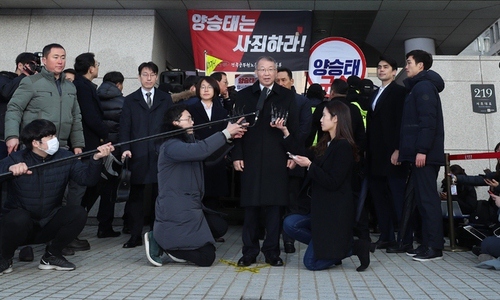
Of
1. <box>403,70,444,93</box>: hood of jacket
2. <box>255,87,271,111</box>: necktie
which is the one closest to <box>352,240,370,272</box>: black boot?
<box>255,87,271,111</box>: necktie

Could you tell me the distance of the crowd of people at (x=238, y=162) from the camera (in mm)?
4207

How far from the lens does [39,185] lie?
13.9 ft

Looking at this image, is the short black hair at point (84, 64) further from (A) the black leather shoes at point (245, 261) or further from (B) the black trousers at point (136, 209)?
(A) the black leather shoes at point (245, 261)

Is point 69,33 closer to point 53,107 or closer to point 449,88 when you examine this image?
point 53,107

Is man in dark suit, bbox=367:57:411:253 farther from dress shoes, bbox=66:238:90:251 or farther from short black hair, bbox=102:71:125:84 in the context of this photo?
short black hair, bbox=102:71:125:84

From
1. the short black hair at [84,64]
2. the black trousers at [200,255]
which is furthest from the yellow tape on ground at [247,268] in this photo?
the short black hair at [84,64]

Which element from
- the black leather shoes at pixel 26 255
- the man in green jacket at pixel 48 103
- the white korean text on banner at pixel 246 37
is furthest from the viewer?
the white korean text on banner at pixel 246 37

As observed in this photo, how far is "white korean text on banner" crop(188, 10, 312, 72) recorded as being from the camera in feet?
29.9

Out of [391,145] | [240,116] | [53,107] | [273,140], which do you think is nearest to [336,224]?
[273,140]

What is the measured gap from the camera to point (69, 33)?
8.84m

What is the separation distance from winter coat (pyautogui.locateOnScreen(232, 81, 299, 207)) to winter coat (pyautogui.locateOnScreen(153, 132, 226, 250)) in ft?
1.07

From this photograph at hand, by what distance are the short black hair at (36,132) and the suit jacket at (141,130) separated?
1.28 metres

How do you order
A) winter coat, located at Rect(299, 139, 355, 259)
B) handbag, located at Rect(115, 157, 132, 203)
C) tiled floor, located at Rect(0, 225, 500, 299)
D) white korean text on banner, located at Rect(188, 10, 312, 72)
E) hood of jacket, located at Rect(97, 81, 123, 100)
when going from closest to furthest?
tiled floor, located at Rect(0, 225, 500, 299) < winter coat, located at Rect(299, 139, 355, 259) < handbag, located at Rect(115, 157, 132, 203) < hood of jacket, located at Rect(97, 81, 123, 100) < white korean text on banner, located at Rect(188, 10, 312, 72)

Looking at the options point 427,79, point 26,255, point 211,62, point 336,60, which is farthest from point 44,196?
point 336,60
